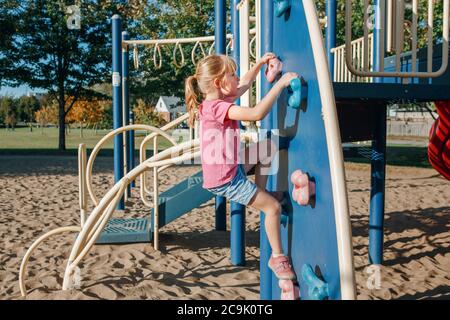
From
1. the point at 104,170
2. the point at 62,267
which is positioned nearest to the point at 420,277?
the point at 62,267

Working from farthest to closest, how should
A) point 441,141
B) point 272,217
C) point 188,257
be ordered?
1. point 188,257
2. point 441,141
3. point 272,217

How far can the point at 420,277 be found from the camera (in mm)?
3775

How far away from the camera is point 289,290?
6.25ft

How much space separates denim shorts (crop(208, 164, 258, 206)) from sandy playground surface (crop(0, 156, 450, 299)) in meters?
1.18

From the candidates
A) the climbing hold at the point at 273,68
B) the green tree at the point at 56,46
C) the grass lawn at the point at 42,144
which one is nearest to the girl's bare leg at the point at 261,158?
the climbing hold at the point at 273,68

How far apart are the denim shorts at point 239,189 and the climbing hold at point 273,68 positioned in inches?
16.6

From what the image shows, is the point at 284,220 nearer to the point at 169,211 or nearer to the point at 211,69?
the point at 211,69

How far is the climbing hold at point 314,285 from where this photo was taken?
1.57 metres

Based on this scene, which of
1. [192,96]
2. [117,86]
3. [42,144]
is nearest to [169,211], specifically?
[192,96]

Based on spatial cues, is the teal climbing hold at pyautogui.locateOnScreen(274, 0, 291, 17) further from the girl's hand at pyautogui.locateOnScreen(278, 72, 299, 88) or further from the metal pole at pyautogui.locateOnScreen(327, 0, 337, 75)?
the metal pole at pyautogui.locateOnScreen(327, 0, 337, 75)

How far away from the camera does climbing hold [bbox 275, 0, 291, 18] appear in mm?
1860

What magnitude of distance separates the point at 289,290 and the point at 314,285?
30 centimetres
